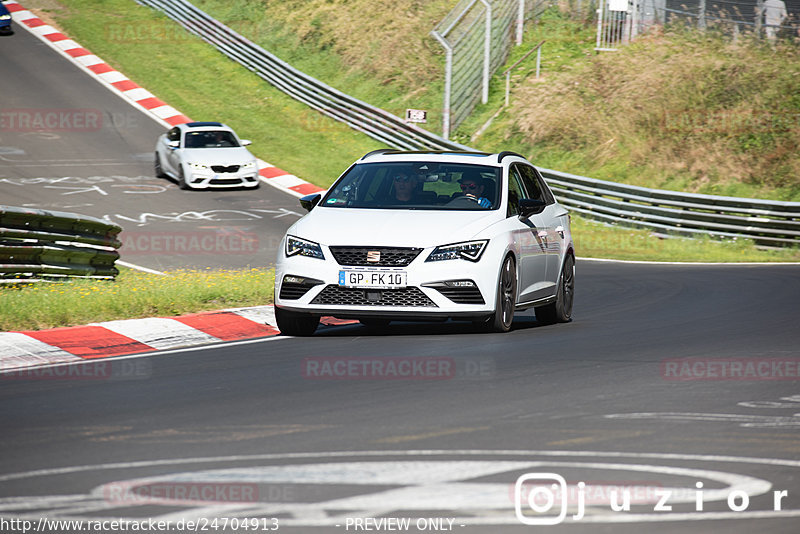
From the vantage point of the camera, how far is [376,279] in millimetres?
10562

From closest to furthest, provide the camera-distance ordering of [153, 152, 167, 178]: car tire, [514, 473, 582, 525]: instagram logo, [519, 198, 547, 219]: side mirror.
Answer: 1. [514, 473, 582, 525]: instagram logo
2. [519, 198, 547, 219]: side mirror
3. [153, 152, 167, 178]: car tire

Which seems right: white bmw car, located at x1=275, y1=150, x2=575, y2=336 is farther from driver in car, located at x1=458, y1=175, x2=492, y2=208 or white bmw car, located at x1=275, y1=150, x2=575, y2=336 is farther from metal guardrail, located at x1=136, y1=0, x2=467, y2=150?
metal guardrail, located at x1=136, y1=0, x2=467, y2=150

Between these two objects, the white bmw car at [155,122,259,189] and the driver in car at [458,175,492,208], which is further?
the white bmw car at [155,122,259,189]

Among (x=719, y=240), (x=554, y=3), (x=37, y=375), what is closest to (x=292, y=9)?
(x=554, y=3)

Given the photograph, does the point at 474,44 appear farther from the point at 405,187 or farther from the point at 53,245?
the point at 405,187

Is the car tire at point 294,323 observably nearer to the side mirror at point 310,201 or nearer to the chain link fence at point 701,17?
the side mirror at point 310,201

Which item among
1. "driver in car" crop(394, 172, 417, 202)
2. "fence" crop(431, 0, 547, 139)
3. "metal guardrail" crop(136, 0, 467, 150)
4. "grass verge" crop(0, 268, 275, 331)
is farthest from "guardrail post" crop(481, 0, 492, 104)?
"driver in car" crop(394, 172, 417, 202)

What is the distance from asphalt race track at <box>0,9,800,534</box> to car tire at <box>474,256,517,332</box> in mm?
171

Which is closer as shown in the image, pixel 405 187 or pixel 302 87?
pixel 405 187

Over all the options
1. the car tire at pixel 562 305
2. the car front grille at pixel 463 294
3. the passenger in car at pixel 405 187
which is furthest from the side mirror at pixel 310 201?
the car tire at pixel 562 305

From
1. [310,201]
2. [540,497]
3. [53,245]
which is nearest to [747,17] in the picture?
[53,245]

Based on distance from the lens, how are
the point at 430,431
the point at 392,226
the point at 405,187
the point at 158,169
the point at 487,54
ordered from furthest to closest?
1. the point at 487,54
2. the point at 158,169
3. the point at 405,187
4. the point at 392,226
5. the point at 430,431

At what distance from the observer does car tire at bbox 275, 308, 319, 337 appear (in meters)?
11.2

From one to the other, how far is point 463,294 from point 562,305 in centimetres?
255
